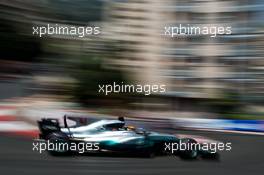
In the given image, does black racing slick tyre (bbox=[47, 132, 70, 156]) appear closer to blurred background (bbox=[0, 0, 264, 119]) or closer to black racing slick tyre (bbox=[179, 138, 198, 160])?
blurred background (bbox=[0, 0, 264, 119])

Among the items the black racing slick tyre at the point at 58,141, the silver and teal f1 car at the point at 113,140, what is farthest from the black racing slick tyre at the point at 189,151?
the black racing slick tyre at the point at 58,141

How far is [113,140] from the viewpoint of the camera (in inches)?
83.7

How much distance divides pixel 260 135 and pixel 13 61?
1.05m

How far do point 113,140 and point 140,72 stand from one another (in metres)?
0.30

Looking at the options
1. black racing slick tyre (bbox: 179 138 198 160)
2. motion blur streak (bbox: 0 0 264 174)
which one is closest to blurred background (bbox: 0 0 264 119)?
motion blur streak (bbox: 0 0 264 174)

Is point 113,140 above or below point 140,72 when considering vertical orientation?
below

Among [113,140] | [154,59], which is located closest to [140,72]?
[154,59]

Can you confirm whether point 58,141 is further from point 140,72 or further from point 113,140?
point 140,72

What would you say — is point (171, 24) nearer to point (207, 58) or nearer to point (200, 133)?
point (207, 58)

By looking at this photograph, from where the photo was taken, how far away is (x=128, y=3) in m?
2.08

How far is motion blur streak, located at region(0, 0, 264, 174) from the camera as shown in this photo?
2.04 m

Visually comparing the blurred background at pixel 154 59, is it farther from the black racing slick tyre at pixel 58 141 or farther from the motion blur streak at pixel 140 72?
the black racing slick tyre at pixel 58 141

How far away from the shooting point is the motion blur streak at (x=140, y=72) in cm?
204

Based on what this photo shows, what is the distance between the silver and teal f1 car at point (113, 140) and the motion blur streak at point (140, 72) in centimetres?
4
